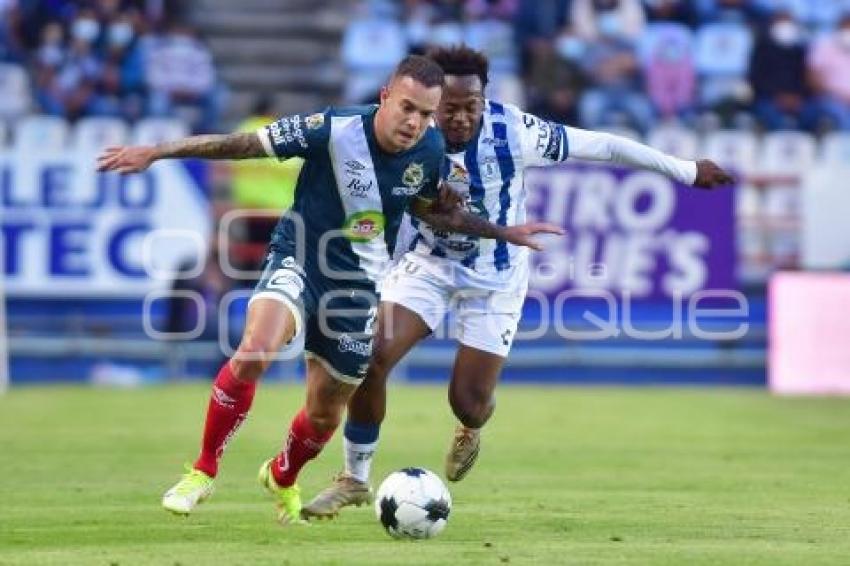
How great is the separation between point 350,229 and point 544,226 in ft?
3.37

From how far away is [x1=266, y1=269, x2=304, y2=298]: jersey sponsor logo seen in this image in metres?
10.2

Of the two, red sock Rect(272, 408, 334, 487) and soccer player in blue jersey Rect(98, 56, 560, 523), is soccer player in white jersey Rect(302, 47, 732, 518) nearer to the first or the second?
red sock Rect(272, 408, 334, 487)

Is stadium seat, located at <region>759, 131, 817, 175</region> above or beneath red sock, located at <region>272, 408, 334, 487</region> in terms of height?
beneath

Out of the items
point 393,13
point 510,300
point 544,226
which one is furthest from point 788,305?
point 544,226

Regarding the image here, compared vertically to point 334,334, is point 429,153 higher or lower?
higher

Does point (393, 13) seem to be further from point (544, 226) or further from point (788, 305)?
point (544, 226)

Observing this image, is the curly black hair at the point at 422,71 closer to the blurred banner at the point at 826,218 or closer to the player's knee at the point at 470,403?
the player's knee at the point at 470,403

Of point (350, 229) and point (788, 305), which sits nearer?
point (350, 229)

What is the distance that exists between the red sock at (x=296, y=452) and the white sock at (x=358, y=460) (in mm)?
660

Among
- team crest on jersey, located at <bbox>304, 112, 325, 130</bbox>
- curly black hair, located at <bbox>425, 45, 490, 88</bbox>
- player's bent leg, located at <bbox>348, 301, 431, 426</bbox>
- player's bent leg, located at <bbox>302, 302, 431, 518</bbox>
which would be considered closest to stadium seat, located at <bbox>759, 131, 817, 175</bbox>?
curly black hair, located at <bbox>425, 45, 490, 88</bbox>

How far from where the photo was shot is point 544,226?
35.3 ft

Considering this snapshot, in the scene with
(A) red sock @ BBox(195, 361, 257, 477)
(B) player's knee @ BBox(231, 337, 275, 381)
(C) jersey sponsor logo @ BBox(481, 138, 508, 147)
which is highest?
(C) jersey sponsor logo @ BBox(481, 138, 508, 147)

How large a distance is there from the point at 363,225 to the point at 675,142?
15.4 meters

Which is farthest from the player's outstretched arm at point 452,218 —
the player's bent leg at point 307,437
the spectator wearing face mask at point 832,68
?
the spectator wearing face mask at point 832,68
